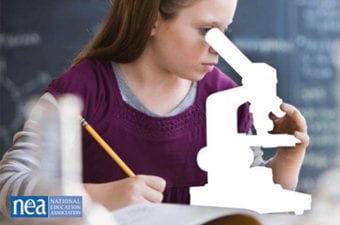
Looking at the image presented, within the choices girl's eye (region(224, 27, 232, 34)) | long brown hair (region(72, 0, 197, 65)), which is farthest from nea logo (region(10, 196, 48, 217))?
girl's eye (region(224, 27, 232, 34))

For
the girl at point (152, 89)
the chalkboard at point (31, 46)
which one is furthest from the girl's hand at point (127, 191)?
the chalkboard at point (31, 46)

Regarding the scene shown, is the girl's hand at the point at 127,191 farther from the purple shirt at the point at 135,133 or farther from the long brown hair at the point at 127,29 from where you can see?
the long brown hair at the point at 127,29

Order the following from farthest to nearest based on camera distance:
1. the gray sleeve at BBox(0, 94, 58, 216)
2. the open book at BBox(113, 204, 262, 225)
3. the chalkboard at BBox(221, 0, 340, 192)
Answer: the chalkboard at BBox(221, 0, 340, 192), the gray sleeve at BBox(0, 94, 58, 216), the open book at BBox(113, 204, 262, 225)

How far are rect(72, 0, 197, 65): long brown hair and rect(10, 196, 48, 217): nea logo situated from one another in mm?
162

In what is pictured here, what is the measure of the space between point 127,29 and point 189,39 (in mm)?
72

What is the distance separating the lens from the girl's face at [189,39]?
2.73 ft

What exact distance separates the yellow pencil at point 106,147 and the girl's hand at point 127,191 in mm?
18

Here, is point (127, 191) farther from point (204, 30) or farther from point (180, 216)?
point (204, 30)

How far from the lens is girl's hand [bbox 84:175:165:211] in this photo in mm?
738

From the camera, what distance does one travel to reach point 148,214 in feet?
2.25

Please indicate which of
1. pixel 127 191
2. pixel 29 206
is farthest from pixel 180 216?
pixel 29 206

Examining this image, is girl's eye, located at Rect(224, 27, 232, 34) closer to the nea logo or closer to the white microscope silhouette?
the white microscope silhouette

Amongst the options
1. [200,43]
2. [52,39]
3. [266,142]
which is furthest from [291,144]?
[52,39]

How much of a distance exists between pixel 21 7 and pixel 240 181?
1.03 feet
